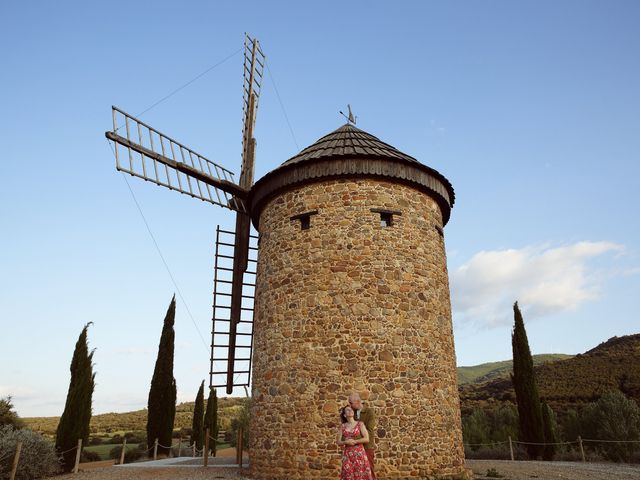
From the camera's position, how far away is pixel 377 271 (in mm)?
8656

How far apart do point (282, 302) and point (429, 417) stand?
3.51 meters

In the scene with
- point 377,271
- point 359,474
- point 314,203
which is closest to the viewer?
point 359,474

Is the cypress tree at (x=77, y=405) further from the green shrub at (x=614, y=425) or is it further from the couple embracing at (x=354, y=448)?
the green shrub at (x=614, y=425)

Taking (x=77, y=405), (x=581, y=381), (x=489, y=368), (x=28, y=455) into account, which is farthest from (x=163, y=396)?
(x=489, y=368)

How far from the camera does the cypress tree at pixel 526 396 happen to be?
14.9 metres

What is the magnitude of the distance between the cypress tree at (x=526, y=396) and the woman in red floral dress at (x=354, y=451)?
41.3 feet

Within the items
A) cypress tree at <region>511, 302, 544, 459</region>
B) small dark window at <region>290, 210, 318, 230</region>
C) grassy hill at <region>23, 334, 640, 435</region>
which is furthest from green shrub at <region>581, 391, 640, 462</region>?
small dark window at <region>290, 210, 318, 230</region>

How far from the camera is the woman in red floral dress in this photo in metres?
4.50

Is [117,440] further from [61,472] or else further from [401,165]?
[401,165]

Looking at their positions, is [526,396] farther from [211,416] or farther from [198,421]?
[198,421]

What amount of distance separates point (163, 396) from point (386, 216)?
13025mm

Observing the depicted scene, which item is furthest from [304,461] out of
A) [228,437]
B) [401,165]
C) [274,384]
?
[228,437]

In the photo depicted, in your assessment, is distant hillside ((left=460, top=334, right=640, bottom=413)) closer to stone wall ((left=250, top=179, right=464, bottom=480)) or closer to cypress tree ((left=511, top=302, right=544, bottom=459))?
cypress tree ((left=511, top=302, right=544, bottom=459))

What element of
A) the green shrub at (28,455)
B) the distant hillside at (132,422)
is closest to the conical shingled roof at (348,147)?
the green shrub at (28,455)
